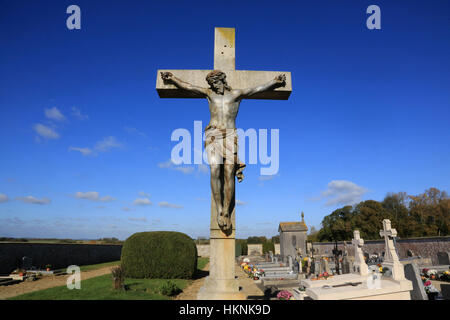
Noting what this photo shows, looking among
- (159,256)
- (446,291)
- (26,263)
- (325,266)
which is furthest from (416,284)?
(26,263)

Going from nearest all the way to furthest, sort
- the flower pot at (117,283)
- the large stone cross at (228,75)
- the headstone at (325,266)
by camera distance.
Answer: the large stone cross at (228,75) < the flower pot at (117,283) < the headstone at (325,266)

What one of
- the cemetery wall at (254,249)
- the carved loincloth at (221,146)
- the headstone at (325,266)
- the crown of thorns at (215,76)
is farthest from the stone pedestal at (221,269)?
the cemetery wall at (254,249)

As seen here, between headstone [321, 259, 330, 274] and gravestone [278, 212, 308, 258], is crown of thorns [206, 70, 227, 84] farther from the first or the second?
gravestone [278, 212, 308, 258]

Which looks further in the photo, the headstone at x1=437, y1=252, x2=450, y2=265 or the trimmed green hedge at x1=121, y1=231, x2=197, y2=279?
the headstone at x1=437, y1=252, x2=450, y2=265

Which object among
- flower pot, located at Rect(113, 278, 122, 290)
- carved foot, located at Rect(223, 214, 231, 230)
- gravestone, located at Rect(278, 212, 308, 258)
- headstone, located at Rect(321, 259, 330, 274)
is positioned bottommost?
gravestone, located at Rect(278, 212, 308, 258)

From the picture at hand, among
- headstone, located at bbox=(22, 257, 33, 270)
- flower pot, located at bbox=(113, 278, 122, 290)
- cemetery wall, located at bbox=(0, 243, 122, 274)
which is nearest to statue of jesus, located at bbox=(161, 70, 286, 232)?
flower pot, located at bbox=(113, 278, 122, 290)

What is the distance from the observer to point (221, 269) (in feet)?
10.1

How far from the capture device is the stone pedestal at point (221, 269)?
9.55 feet

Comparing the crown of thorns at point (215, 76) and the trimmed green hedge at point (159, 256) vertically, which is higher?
the crown of thorns at point (215, 76)

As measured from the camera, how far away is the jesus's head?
11.1 feet

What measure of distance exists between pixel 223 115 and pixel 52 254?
72.9 ft

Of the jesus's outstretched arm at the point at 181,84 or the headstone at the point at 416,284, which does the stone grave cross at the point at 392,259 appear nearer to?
the headstone at the point at 416,284
